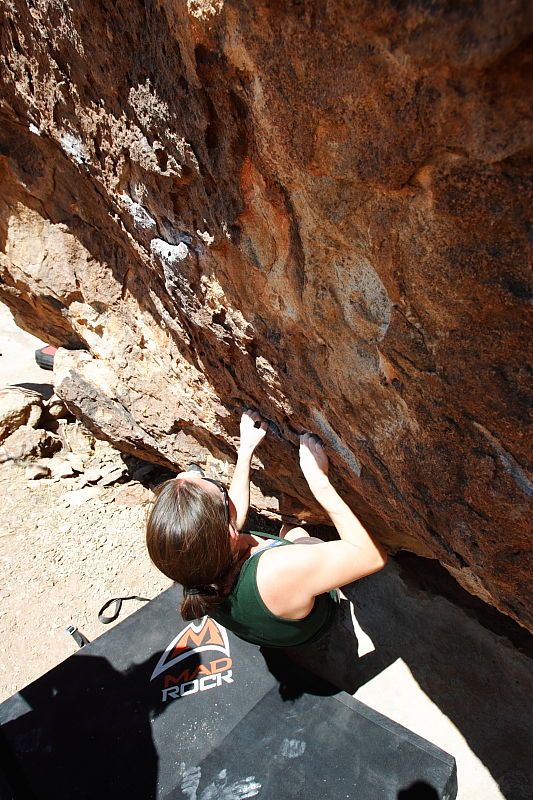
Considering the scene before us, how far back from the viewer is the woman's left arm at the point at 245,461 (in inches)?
73.7

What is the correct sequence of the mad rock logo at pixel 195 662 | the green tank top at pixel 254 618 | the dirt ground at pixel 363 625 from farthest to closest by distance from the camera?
the mad rock logo at pixel 195 662 → the dirt ground at pixel 363 625 → the green tank top at pixel 254 618

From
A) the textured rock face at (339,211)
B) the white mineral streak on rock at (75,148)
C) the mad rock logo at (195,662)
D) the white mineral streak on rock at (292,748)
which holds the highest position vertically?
the white mineral streak on rock at (75,148)

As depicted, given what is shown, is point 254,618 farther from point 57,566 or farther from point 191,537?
point 57,566

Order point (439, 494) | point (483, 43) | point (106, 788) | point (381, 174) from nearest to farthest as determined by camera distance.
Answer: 1. point (483, 43)
2. point (381, 174)
3. point (439, 494)
4. point (106, 788)

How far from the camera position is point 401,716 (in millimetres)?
2186

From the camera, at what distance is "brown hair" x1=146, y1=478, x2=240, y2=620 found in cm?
133

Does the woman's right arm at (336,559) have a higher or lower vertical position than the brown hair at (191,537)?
lower

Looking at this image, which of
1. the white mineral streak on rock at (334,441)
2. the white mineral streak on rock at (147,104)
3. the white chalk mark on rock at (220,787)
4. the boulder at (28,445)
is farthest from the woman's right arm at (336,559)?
the boulder at (28,445)

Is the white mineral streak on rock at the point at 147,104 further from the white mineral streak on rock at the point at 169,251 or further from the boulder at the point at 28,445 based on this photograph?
the boulder at the point at 28,445

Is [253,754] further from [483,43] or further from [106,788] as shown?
[483,43]

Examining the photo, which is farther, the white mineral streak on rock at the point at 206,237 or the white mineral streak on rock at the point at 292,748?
the white mineral streak on rock at the point at 292,748

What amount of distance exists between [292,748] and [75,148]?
2.38 m

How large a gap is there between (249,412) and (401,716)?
1.50m

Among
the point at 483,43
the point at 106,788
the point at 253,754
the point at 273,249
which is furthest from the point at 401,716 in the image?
the point at 483,43
